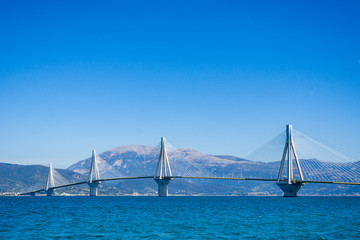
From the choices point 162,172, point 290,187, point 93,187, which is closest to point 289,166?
point 290,187

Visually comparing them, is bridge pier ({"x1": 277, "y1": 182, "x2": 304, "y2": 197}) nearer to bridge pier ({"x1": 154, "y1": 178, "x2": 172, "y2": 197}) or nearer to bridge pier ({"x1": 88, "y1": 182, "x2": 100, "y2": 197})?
bridge pier ({"x1": 154, "y1": 178, "x2": 172, "y2": 197})

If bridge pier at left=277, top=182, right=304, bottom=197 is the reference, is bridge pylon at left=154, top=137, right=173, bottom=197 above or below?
above

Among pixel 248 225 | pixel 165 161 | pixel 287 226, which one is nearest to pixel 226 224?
pixel 248 225

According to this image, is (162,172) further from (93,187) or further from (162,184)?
(93,187)

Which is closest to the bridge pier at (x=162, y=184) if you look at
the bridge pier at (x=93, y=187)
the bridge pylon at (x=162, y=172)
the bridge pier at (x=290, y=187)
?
the bridge pylon at (x=162, y=172)

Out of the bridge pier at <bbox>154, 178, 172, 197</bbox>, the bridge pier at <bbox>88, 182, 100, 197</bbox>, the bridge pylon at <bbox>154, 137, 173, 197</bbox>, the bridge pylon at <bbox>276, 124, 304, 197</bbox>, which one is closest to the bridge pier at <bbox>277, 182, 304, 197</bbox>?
the bridge pylon at <bbox>276, 124, 304, 197</bbox>

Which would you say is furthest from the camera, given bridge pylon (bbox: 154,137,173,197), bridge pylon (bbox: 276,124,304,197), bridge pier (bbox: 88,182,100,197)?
bridge pier (bbox: 88,182,100,197)

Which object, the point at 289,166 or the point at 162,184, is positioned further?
the point at 162,184

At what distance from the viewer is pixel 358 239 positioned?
29.6 meters

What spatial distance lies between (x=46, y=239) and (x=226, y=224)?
16.2 m

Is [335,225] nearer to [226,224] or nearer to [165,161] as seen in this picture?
[226,224]

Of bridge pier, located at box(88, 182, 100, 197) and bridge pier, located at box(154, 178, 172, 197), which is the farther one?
bridge pier, located at box(88, 182, 100, 197)

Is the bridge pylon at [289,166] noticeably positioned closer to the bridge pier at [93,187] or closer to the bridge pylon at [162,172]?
the bridge pylon at [162,172]

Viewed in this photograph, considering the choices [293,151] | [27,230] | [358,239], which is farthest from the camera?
[293,151]
